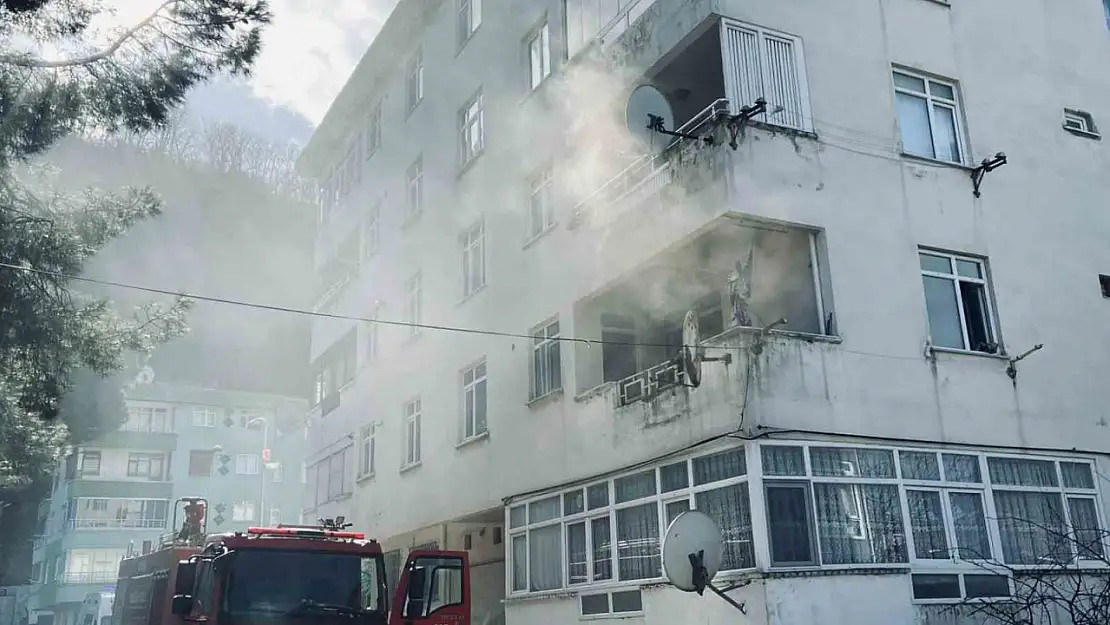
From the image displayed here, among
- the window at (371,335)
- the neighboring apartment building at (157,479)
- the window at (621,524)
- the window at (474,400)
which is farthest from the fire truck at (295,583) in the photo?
the neighboring apartment building at (157,479)

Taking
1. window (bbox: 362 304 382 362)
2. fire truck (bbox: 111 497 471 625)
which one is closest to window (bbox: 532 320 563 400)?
fire truck (bbox: 111 497 471 625)

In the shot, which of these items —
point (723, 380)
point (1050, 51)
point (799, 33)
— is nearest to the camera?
point (723, 380)

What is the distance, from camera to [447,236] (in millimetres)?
19938

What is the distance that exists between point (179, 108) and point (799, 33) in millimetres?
8472

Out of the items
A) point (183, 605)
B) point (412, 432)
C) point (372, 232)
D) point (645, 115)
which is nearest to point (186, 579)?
point (183, 605)

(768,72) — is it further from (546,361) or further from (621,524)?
(621,524)

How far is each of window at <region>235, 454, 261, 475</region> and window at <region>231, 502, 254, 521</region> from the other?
76.7 inches

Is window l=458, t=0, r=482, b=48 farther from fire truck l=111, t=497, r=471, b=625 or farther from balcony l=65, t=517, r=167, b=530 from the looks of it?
balcony l=65, t=517, r=167, b=530

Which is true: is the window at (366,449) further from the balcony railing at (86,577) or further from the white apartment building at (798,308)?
the balcony railing at (86,577)

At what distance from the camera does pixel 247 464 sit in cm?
5853

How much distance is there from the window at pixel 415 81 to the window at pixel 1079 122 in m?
14.2

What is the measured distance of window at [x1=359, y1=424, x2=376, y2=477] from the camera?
76.0 feet

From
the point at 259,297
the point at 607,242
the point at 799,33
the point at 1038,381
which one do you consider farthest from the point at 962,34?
the point at 259,297

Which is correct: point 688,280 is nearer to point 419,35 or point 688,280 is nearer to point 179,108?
point 179,108
